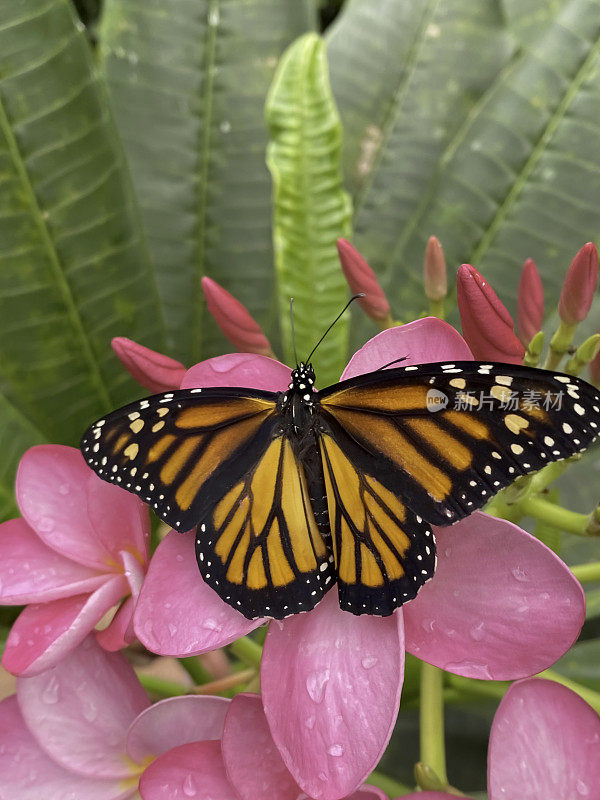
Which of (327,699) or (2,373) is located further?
(2,373)

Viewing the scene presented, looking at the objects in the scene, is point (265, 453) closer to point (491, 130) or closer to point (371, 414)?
point (371, 414)

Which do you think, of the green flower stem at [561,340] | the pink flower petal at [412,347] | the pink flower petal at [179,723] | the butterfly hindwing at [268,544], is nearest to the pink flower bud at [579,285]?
the green flower stem at [561,340]

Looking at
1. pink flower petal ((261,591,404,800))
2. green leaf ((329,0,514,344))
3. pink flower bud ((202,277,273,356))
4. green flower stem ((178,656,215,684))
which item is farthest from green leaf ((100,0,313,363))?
pink flower petal ((261,591,404,800))

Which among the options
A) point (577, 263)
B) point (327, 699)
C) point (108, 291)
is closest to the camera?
point (327, 699)

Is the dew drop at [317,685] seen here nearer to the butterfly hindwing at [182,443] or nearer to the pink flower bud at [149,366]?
the butterfly hindwing at [182,443]

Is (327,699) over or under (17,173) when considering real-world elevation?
under

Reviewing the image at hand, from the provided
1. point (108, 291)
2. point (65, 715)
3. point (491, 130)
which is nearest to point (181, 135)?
point (108, 291)

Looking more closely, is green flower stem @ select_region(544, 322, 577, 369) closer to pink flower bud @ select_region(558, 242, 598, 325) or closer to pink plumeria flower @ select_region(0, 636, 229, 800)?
pink flower bud @ select_region(558, 242, 598, 325)

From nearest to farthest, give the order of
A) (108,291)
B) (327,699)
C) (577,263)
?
(327,699) → (577,263) → (108,291)
